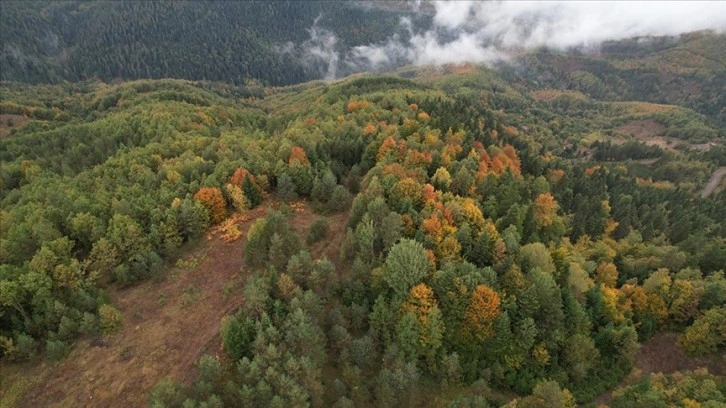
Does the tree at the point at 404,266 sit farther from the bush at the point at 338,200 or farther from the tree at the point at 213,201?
the tree at the point at 213,201

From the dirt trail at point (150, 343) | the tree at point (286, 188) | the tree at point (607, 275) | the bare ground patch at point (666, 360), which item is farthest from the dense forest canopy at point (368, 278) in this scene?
the dirt trail at point (150, 343)

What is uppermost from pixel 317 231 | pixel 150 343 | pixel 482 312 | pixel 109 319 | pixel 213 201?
pixel 213 201

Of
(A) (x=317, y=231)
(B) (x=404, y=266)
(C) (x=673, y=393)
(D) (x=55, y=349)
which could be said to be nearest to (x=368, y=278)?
(B) (x=404, y=266)

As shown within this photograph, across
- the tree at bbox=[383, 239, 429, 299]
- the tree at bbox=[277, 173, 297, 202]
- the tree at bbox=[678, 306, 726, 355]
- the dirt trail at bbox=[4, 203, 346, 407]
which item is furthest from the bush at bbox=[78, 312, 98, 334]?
the tree at bbox=[678, 306, 726, 355]

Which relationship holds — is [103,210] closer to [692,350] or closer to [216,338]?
[216,338]

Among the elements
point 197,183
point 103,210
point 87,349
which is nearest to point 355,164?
point 197,183

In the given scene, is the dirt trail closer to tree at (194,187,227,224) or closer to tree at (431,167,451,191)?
tree at (194,187,227,224)

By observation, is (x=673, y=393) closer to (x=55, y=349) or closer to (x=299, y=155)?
(x=299, y=155)
